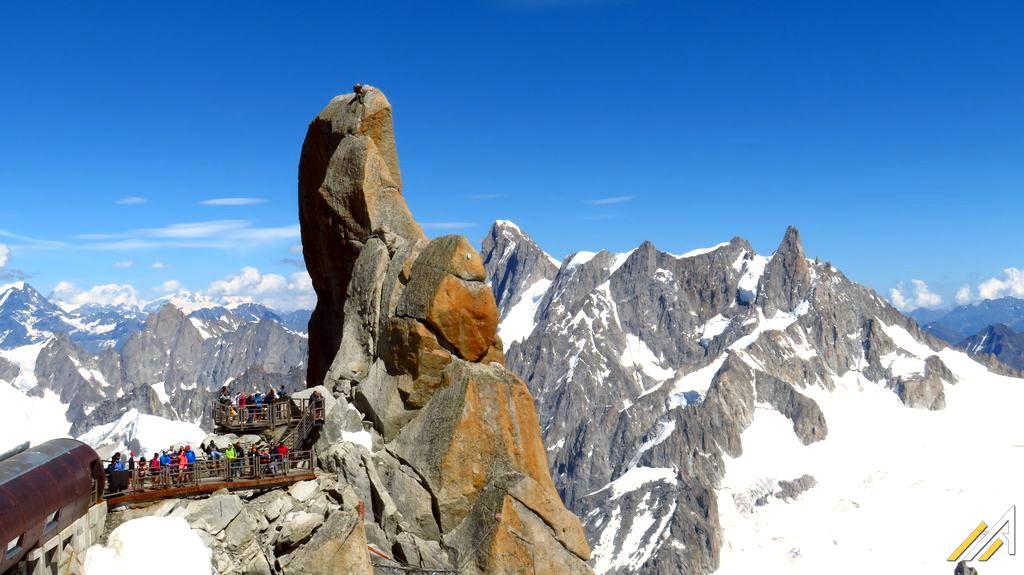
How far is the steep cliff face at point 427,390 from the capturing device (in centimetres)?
3438

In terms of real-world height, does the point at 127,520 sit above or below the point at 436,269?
below

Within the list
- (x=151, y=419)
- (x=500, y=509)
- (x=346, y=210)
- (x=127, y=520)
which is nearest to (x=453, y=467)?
(x=500, y=509)

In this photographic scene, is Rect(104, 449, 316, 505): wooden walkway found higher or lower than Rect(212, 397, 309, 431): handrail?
lower

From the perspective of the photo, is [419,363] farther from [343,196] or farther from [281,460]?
[343,196]

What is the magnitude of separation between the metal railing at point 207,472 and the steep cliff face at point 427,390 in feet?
6.31

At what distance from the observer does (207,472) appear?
32.2 m

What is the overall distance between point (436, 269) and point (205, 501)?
13.3m

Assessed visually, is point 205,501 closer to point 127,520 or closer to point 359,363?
point 127,520

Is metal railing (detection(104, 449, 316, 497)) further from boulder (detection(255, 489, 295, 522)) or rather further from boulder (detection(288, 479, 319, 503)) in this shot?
boulder (detection(255, 489, 295, 522))

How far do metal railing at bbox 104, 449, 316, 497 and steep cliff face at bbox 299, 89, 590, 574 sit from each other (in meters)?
1.92

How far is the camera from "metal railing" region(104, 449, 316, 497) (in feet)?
101

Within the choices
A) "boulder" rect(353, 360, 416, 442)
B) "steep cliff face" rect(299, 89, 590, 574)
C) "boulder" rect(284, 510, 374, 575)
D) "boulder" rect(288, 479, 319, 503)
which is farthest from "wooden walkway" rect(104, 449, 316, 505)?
"boulder" rect(353, 360, 416, 442)

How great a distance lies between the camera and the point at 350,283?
145ft

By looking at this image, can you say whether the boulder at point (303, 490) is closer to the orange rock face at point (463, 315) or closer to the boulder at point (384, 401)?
the boulder at point (384, 401)
